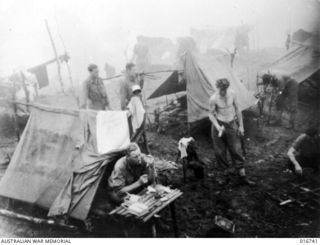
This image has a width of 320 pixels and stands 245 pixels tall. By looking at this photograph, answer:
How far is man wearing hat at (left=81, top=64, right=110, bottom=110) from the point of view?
248 inches

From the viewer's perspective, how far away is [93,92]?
21.2 feet

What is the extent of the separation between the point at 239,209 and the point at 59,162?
117 inches

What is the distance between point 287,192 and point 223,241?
5.92 ft

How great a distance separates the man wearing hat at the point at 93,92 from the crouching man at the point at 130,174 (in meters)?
2.45

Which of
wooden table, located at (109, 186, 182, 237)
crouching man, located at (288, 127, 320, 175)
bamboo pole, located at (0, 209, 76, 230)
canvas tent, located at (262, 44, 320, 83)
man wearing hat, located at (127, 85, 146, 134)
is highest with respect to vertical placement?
man wearing hat, located at (127, 85, 146, 134)

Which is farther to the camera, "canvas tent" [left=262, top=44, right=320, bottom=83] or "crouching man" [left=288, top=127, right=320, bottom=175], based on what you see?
"canvas tent" [left=262, top=44, right=320, bottom=83]

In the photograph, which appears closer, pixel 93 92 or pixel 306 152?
pixel 306 152

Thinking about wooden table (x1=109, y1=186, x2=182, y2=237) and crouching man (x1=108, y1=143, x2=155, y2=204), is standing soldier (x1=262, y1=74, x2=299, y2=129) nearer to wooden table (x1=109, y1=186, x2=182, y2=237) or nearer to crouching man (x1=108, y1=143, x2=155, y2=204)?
crouching man (x1=108, y1=143, x2=155, y2=204)

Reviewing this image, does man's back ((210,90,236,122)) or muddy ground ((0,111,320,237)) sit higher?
man's back ((210,90,236,122))

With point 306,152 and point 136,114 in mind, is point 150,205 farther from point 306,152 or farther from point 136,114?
point 306,152

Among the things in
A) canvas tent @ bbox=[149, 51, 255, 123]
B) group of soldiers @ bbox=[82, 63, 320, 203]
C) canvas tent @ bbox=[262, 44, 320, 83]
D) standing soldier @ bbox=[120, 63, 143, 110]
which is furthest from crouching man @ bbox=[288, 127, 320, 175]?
canvas tent @ bbox=[262, 44, 320, 83]

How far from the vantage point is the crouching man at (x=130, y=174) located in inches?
166

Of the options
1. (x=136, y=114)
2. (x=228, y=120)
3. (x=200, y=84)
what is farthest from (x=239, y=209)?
(x=200, y=84)

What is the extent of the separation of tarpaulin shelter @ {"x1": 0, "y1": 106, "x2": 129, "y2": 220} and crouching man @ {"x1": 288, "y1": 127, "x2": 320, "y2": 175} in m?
3.24
